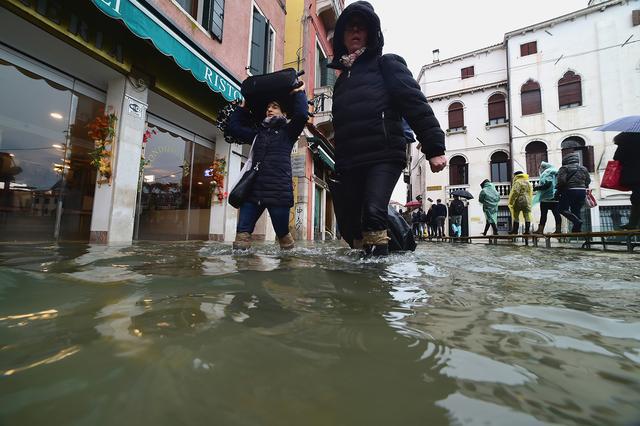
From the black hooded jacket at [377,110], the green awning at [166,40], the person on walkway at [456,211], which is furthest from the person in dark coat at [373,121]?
the person on walkway at [456,211]

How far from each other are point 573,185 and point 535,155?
15881mm

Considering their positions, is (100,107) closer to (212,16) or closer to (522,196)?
(212,16)

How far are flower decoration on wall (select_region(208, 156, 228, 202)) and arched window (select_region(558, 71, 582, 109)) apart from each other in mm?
21039

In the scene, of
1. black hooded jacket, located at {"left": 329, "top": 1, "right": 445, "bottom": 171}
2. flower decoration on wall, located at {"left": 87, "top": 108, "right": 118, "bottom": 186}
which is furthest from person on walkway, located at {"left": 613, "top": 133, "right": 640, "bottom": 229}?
flower decoration on wall, located at {"left": 87, "top": 108, "right": 118, "bottom": 186}

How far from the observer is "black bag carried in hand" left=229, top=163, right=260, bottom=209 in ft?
9.47

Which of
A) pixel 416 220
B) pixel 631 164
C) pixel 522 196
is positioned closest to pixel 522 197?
pixel 522 196

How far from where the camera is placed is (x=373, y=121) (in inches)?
93.5

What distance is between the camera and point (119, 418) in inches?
14.6

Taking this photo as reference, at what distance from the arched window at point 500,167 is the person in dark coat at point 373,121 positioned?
20.7 metres

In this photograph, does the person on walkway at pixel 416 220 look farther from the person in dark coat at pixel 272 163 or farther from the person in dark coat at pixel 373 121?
the person in dark coat at pixel 373 121

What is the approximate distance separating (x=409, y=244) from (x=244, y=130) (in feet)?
6.68

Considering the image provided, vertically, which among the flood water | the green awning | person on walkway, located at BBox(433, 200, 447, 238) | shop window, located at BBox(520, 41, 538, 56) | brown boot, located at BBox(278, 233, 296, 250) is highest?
shop window, located at BBox(520, 41, 538, 56)

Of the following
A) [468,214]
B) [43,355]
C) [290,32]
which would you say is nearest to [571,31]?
[468,214]

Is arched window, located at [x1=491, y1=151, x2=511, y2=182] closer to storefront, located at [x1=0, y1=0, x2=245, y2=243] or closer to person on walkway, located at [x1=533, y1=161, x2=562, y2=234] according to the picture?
person on walkway, located at [x1=533, y1=161, x2=562, y2=234]
